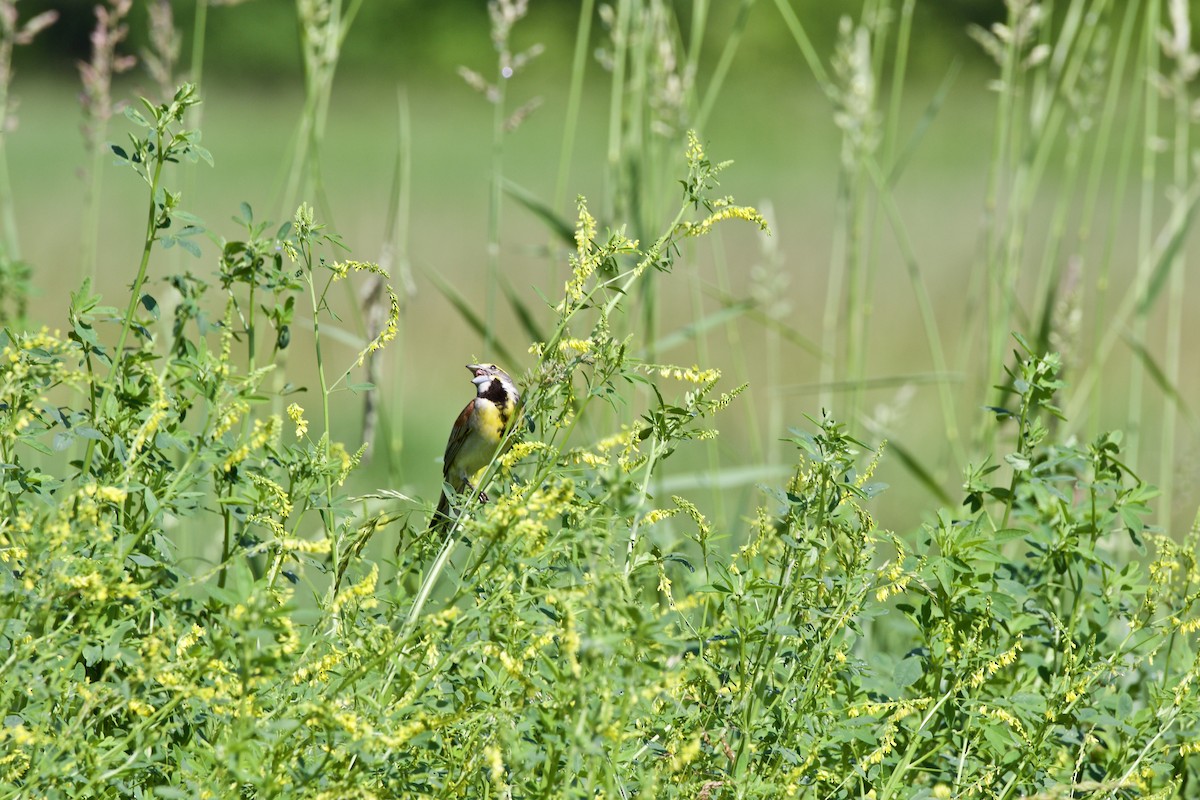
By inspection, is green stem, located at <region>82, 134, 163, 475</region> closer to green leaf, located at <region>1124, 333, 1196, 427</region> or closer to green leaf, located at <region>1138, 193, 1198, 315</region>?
green leaf, located at <region>1124, 333, 1196, 427</region>

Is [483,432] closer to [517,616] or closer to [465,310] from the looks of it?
[465,310]

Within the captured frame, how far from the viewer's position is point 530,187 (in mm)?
12820

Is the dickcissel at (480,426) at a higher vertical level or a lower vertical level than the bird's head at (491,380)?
lower

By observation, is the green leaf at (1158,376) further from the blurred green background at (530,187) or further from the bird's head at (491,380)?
the bird's head at (491,380)

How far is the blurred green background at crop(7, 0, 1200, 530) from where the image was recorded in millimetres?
4551

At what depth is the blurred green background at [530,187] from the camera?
455cm

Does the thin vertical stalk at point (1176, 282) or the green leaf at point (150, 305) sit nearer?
the green leaf at point (150, 305)

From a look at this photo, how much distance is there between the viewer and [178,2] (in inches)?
666

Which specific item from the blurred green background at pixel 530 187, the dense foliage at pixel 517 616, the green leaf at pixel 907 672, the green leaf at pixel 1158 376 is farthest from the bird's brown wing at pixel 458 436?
the green leaf at pixel 1158 376

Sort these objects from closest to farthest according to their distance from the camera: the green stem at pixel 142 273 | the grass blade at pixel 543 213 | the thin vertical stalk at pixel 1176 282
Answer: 1. the green stem at pixel 142 273
2. the grass blade at pixel 543 213
3. the thin vertical stalk at pixel 1176 282

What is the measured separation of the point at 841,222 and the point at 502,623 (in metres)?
2.08

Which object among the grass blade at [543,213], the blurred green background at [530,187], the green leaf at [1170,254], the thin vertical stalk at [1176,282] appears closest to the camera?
the grass blade at [543,213]

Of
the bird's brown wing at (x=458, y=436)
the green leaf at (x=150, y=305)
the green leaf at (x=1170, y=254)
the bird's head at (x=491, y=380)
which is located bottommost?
the bird's brown wing at (x=458, y=436)

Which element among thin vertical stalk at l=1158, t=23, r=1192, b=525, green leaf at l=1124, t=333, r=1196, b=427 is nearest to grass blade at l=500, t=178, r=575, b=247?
green leaf at l=1124, t=333, r=1196, b=427
